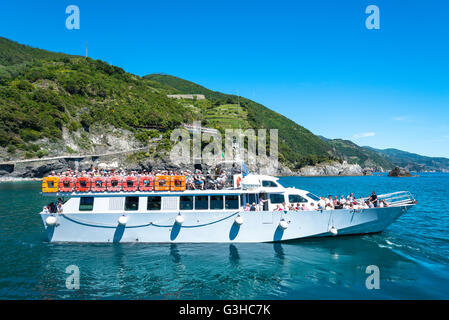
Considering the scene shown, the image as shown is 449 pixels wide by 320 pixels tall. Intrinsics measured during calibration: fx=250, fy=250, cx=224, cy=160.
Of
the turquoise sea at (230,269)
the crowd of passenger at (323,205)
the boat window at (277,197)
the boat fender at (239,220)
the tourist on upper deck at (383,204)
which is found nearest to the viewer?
the turquoise sea at (230,269)

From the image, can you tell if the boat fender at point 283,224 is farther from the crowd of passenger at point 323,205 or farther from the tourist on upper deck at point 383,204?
the tourist on upper deck at point 383,204

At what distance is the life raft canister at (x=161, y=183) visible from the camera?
15070mm

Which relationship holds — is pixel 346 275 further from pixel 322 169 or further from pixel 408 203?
pixel 322 169

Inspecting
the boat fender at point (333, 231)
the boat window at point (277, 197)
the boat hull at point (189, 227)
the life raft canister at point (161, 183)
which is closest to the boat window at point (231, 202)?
the boat hull at point (189, 227)

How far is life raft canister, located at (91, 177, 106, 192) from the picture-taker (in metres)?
15.1

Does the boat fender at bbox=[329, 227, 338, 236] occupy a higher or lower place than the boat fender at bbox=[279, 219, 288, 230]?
lower

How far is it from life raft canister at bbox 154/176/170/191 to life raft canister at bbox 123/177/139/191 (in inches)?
47.1

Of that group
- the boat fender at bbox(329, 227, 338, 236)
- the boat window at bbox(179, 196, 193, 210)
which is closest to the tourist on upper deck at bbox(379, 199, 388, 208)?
the boat fender at bbox(329, 227, 338, 236)

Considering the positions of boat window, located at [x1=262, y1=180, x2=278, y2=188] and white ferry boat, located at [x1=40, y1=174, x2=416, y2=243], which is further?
boat window, located at [x1=262, y1=180, x2=278, y2=188]

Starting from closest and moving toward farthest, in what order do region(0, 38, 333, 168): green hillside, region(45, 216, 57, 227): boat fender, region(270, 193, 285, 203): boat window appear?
1. region(45, 216, 57, 227): boat fender
2. region(270, 193, 285, 203): boat window
3. region(0, 38, 333, 168): green hillside

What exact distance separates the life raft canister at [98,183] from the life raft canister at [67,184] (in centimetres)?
116

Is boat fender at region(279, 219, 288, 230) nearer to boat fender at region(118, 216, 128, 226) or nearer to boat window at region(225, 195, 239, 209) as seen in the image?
boat window at region(225, 195, 239, 209)

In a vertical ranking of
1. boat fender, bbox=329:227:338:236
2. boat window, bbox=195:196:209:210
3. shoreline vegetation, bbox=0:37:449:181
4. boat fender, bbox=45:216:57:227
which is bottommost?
boat fender, bbox=329:227:338:236

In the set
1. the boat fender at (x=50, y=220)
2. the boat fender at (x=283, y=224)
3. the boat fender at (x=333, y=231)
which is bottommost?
the boat fender at (x=333, y=231)
